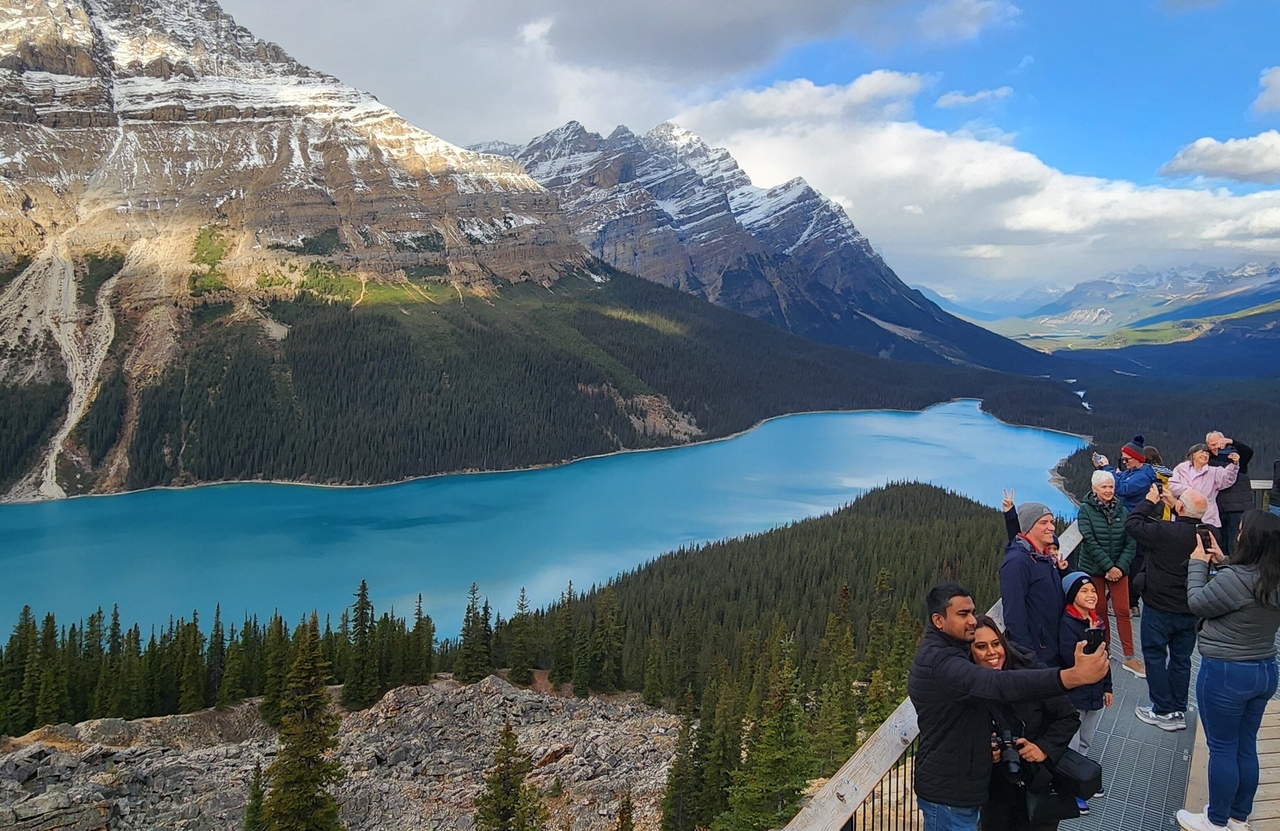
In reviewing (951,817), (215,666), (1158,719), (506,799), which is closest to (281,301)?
(215,666)

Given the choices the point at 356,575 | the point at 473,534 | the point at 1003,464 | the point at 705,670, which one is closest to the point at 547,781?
the point at 705,670

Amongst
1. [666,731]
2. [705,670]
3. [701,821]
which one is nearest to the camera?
[701,821]

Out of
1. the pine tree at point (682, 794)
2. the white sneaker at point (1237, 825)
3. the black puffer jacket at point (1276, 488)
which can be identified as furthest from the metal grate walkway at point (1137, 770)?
the pine tree at point (682, 794)

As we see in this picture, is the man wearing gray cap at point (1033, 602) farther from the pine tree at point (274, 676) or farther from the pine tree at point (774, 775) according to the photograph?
the pine tree at point (274, 676)

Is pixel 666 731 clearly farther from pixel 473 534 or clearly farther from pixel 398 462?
pixel 398 462

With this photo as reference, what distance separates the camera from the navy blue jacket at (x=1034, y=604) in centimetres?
758

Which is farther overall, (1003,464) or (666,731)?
(1003,464)

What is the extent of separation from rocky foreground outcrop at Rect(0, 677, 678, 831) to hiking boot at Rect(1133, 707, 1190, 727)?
63.2 ft

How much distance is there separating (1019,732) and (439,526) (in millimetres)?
81718

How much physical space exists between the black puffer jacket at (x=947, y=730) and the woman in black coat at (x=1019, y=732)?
24 centimetres

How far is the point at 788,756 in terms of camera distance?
20281 millimetres

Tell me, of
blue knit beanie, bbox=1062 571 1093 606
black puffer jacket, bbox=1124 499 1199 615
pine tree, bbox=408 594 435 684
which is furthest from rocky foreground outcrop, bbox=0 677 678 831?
blue knit beanie, bbox=1062 571 1093 606

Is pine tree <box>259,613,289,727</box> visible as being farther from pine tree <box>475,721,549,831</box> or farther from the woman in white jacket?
the woman in white jacket

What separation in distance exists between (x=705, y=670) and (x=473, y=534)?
43.4 metres
